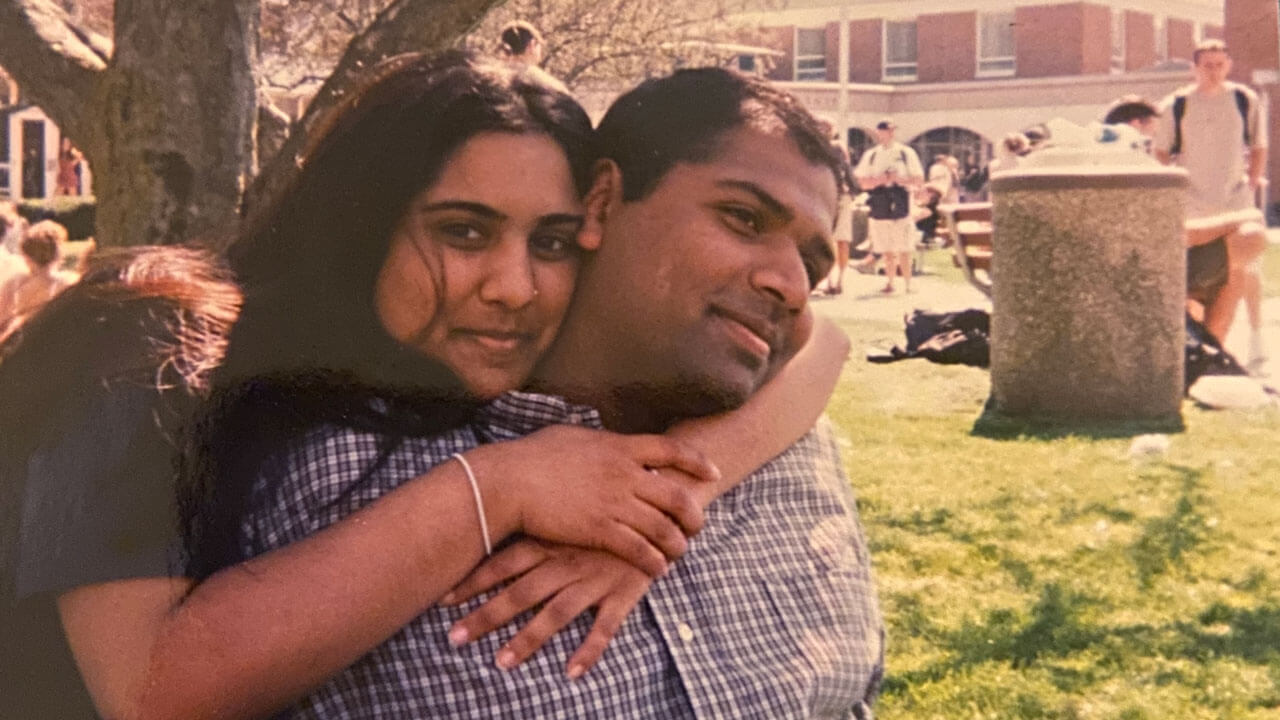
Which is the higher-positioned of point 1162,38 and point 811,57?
point 1162,38

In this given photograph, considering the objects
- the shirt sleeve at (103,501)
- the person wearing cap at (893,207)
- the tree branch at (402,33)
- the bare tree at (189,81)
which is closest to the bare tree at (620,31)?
the bare tree at (189,81)

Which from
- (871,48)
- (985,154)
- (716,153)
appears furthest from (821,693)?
(985,154)

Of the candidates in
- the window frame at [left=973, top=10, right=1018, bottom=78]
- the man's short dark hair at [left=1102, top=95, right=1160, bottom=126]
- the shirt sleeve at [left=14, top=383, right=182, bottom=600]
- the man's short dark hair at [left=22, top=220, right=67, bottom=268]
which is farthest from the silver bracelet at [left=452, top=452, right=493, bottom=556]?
the man's short dark hair at [left=1102, top=95, right=1160, bottom=126]

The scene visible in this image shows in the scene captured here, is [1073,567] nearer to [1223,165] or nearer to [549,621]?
[549,621]

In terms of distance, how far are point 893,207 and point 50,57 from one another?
10483 millimetres

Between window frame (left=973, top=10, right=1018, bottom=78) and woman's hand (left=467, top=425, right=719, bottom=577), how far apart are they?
21.1 feet

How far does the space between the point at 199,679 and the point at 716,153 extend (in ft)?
3.12

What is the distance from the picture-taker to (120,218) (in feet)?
9.14

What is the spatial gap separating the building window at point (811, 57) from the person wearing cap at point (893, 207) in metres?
7.42

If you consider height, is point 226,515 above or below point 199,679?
above

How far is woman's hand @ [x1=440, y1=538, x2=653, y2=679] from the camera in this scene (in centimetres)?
166

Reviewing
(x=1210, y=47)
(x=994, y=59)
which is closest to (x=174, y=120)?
(x=1210, y=47)

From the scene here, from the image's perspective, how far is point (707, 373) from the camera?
6.21ft

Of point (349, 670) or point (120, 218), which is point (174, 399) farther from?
point (120, 218)
